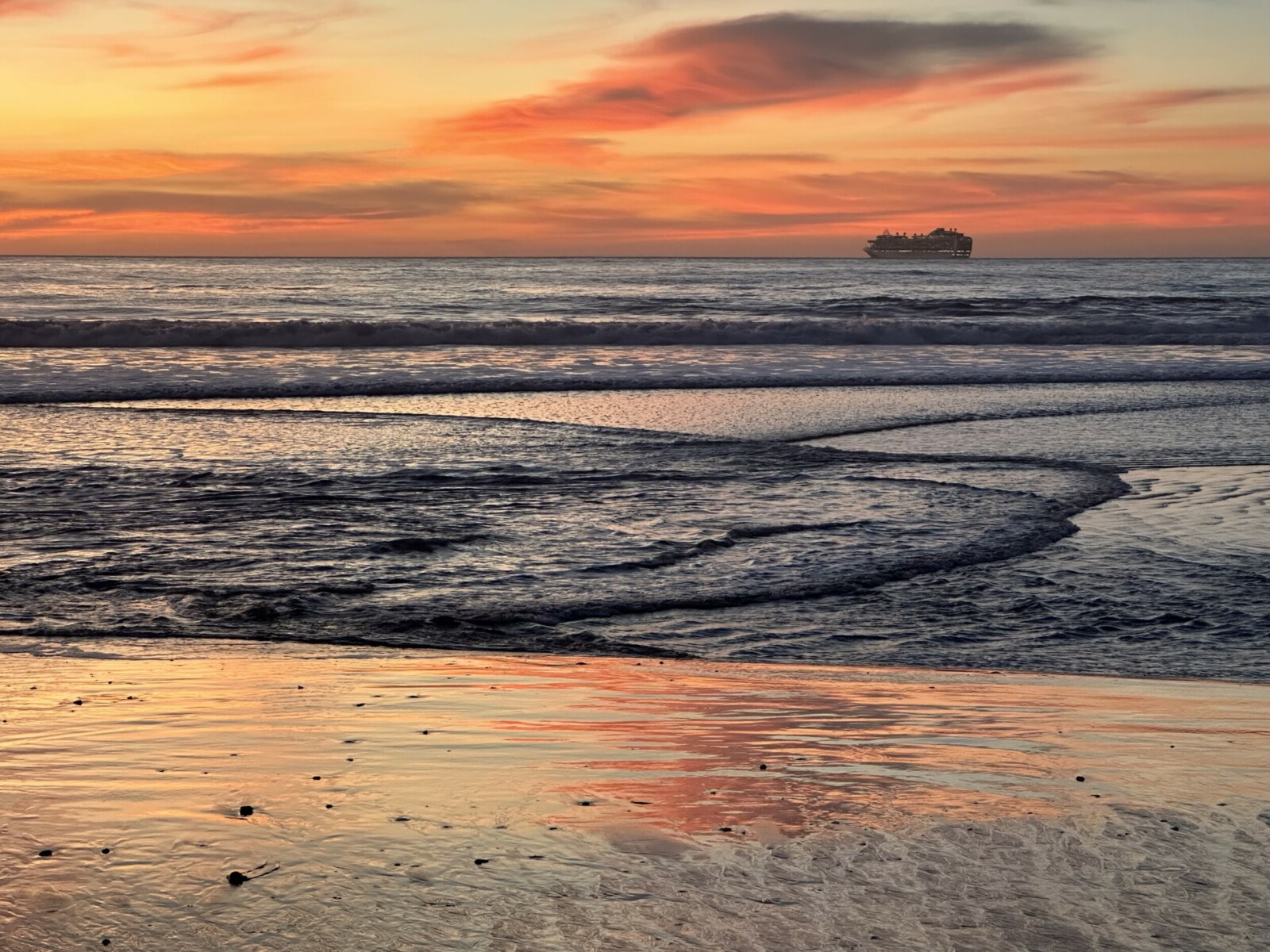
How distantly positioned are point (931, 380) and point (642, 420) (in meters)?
7.55

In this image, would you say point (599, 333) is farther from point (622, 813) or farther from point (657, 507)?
point (622, 813)

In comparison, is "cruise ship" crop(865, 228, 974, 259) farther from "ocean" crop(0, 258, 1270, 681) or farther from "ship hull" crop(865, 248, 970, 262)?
"ocean" crop(0, 258, 1270, 681)

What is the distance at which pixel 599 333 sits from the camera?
32.0m

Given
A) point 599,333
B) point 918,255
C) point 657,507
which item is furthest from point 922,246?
point 657,507

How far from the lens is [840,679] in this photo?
5055 millimetres

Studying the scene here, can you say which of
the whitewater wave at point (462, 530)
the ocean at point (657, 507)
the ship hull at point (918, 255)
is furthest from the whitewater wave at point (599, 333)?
the ship hull at point (918, 255)

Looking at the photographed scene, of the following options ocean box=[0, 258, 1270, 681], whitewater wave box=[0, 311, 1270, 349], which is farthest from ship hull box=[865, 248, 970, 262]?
ocean box=[0, 258, 1270, 681]

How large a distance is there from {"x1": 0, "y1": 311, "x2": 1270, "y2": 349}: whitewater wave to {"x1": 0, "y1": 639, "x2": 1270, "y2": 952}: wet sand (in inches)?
1019

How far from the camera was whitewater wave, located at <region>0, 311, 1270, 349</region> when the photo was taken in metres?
29.4

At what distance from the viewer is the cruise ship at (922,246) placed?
482ft

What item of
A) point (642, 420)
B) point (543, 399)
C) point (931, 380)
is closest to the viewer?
point (642, 420)

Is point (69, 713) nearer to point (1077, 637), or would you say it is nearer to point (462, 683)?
point (462, 683)

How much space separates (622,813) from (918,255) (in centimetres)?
15335

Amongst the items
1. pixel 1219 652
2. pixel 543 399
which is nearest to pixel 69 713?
pixel 1219 652
